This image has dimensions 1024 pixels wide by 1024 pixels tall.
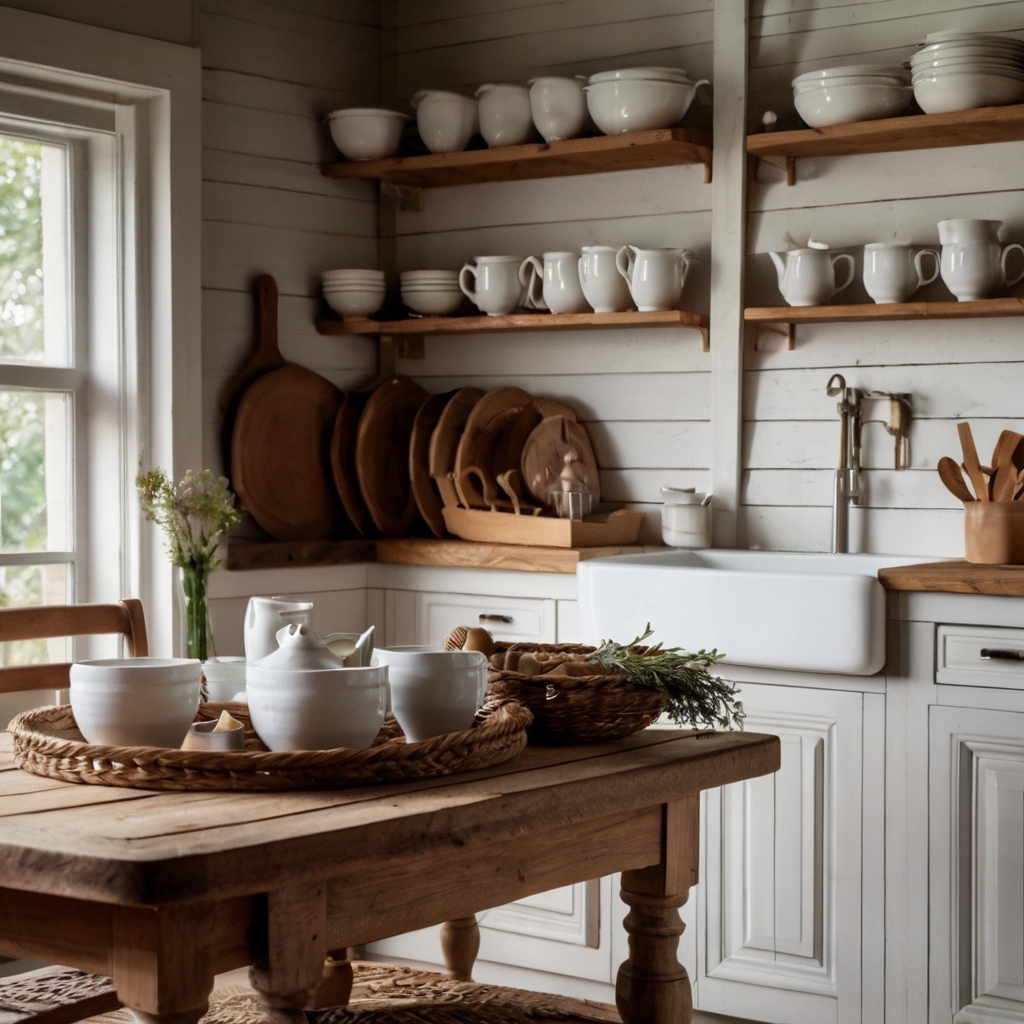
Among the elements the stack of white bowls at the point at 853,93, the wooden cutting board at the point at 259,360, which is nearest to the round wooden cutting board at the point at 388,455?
the wooden cutting board at the point at 259,360

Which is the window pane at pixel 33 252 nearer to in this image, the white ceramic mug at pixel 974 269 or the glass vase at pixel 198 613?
the glass vase at pixel 198 613

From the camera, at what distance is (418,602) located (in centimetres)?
346

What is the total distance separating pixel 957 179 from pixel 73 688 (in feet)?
7.69

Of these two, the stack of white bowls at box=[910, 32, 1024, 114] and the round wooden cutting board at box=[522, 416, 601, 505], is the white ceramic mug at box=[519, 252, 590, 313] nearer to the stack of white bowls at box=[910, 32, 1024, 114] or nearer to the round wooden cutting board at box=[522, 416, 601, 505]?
the round wooden cutting board at box=[522, 416, 601, 505]

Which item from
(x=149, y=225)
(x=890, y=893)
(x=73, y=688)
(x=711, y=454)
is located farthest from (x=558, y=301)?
(x=73, y=688)

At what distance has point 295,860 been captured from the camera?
1198 mm

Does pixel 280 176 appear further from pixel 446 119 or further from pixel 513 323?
pixel 513 323

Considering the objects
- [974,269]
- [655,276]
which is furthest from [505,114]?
[974,269]

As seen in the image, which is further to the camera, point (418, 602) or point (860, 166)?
point (418, 602)

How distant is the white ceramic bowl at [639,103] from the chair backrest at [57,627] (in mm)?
1584

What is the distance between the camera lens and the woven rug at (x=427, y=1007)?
1.82 metres

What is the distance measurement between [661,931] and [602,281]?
1921 millimetres

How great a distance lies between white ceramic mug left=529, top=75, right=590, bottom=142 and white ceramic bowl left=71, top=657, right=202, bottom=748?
7.16 ft

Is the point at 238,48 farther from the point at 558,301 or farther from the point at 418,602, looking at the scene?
the point at 418,602
